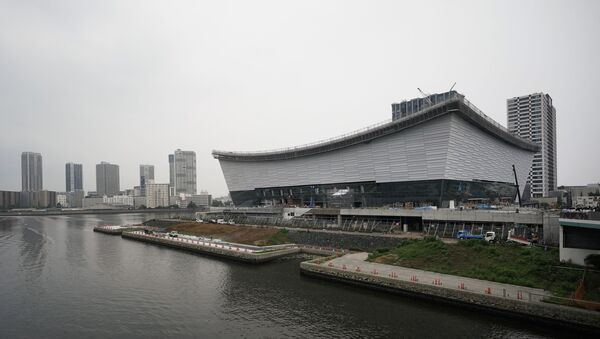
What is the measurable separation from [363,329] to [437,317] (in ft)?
16.3

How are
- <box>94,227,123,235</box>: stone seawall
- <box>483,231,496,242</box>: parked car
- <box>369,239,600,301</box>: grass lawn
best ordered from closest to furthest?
<box>369,239,600,301</box>: grass lawn → <box>483,231,496,242</box>: parked car → <box>94,227,123,235</box>: stone seawall

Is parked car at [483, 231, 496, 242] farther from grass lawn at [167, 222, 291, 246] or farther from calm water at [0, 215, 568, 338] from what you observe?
grass lawn at [167, 222, 291, 246]

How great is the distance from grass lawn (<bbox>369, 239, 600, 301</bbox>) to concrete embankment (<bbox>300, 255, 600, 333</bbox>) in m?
1.25

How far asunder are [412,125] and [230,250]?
39394mm

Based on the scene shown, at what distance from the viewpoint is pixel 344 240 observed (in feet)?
142

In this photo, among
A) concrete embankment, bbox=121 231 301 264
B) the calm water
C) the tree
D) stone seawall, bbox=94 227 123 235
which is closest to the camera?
the calm water

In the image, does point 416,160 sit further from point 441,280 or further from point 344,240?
point 441,280

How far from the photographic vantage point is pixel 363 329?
2017 centimetres

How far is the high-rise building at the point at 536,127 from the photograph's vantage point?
142 metres

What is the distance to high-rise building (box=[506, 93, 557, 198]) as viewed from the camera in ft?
466

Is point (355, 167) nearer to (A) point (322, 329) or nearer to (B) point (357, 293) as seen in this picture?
(B) point (357, 293)

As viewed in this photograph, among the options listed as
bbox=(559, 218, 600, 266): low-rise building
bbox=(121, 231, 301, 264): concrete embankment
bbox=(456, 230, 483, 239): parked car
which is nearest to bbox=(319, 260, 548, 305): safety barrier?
bbox=(559, 218, 600, 266): low-rise building

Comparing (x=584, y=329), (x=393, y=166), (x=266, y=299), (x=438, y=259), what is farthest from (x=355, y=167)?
(x=584, y=329)

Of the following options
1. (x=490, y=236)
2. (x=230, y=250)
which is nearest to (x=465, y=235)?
(x=490, y=236)
